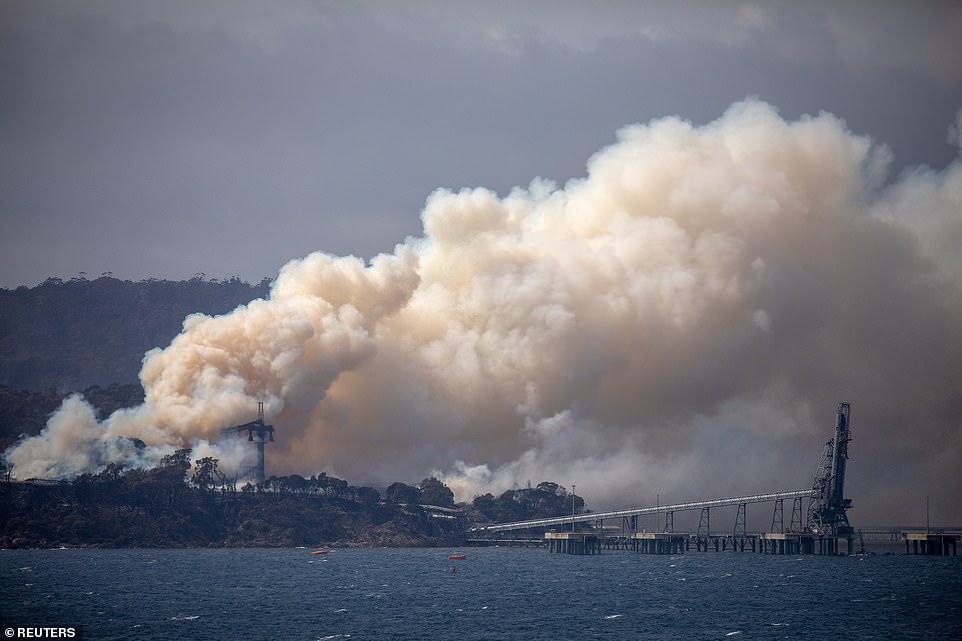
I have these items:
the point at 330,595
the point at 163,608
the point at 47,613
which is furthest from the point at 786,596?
the point at 47,613

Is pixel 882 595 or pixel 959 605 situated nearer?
pixel 959 605

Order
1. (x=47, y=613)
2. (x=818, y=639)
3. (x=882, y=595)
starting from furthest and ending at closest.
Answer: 1. (x=882, y=595)
2. (x=47, y=613)
3. (x=818, y=639)

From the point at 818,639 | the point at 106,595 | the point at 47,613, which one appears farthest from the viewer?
the point at 106,595

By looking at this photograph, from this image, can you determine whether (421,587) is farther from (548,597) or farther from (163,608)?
(163,608)

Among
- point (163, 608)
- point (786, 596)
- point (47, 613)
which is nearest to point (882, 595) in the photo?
point (786, 596)

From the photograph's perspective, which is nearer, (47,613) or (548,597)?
(47,613)

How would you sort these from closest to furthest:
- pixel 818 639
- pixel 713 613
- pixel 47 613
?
pixel 818 639 < pixel 47 613 < pixel 713 613

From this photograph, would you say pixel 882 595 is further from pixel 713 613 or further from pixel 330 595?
pixel 330 595

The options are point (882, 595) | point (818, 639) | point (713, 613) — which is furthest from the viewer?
point (882, 595)
